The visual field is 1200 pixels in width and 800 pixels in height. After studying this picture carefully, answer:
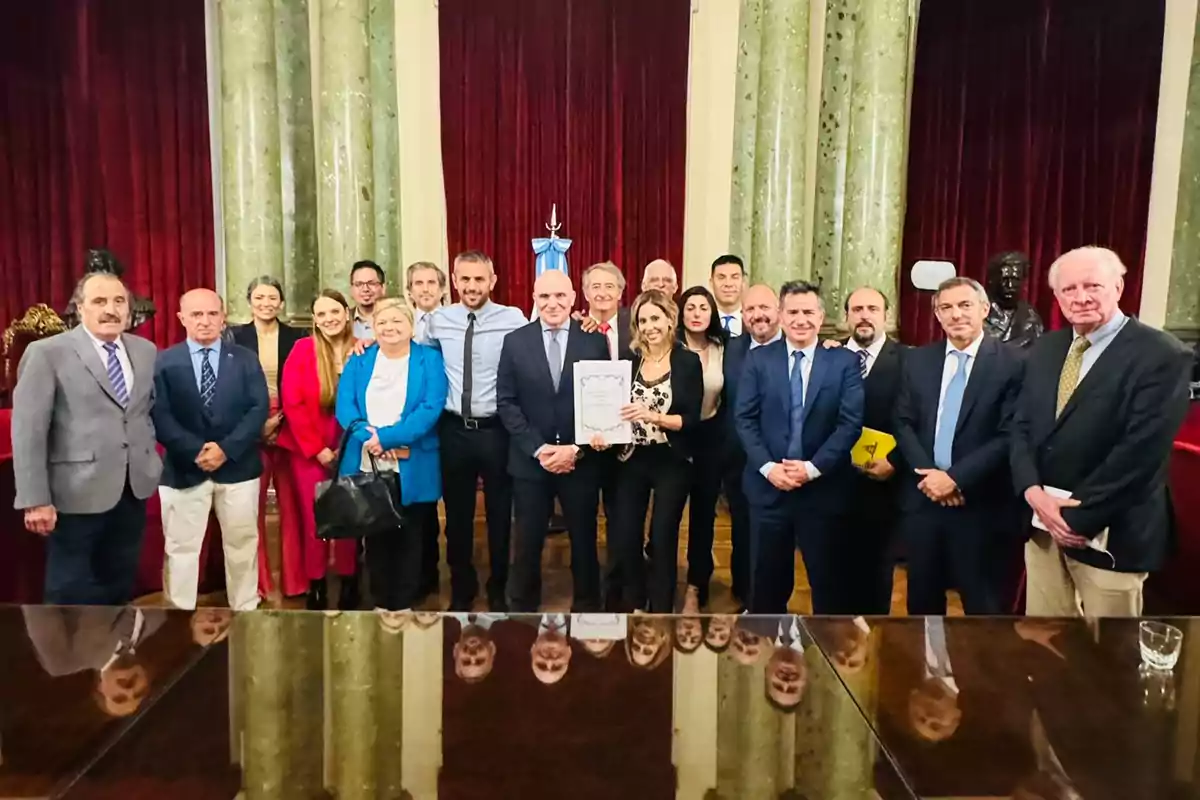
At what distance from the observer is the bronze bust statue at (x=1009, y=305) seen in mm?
4105

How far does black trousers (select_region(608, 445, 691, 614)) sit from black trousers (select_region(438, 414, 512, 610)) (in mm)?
513

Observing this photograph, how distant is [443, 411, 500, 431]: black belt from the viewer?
3.64 metres

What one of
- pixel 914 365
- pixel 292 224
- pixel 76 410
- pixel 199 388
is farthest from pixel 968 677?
pixel 292 224

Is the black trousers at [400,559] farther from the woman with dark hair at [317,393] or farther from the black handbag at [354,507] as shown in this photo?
the woman with dark hair at [317,393]

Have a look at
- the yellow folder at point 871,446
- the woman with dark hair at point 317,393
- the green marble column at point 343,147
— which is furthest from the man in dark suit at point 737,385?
the green marble column at point 343,147

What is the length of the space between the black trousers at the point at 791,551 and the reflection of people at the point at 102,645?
210cm

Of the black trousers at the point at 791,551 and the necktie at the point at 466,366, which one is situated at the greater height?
the necktie at the point at 466,366

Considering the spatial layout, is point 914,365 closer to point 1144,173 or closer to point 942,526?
point 942,526

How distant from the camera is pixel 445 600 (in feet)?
13.2

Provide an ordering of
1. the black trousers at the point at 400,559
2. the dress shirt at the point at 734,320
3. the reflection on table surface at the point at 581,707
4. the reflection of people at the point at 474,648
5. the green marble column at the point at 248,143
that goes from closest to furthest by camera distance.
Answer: the reflection on table surface at the point at 581,707 → the reflection of people at the point at 474,648 → the black trousers at the point at 400,559 → the dress shirt at the point at 734,320 → the green marble column at the point at 248,143

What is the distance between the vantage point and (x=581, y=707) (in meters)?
1.37

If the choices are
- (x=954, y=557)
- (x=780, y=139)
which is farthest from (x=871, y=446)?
(x=780, y=139)

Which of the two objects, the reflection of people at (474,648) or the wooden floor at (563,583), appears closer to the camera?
the reflection of people at (474,648)

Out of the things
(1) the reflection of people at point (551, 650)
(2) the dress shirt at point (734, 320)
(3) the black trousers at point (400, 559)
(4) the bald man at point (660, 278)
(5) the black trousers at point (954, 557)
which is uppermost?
(4) the bald man at point (660, 278)
